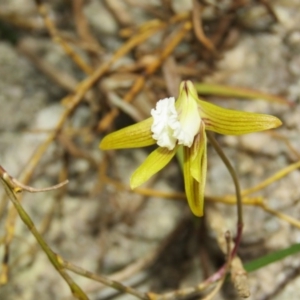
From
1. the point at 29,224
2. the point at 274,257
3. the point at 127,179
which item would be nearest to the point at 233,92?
the point at 127,179

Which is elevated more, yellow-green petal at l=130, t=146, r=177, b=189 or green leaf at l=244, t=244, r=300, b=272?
yellow-green petal at l=130, t=146, r=177, b=189

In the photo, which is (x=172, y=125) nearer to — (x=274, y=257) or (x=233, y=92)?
(x=274, y=257)

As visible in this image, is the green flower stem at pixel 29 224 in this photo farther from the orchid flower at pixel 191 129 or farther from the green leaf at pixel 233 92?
the green leaf at pixel 233 92

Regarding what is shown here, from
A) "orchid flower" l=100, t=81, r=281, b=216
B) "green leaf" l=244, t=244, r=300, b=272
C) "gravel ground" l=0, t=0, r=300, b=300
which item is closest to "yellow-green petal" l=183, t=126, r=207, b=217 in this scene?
"orchid flower" l=100, t=81, r=281, b=216

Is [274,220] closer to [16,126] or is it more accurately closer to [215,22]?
[215,22]

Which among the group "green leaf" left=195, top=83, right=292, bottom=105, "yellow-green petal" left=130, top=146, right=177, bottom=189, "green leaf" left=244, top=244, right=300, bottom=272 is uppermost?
"green leaf" left=195, top=83, right=292, bottom=105

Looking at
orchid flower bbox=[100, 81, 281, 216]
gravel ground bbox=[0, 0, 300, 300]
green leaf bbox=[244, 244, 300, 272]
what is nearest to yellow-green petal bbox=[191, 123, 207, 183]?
orchid flower bbox=[100, 81, 281, 216]

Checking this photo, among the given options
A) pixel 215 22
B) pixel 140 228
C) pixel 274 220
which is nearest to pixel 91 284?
pixel 140 228

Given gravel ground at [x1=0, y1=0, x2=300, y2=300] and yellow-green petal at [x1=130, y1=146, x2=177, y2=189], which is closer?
yellow-green petal at [x1=130, y1=146, x2=177, y2=189]

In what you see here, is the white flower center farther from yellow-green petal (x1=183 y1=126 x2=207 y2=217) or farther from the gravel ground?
the gravel ground
